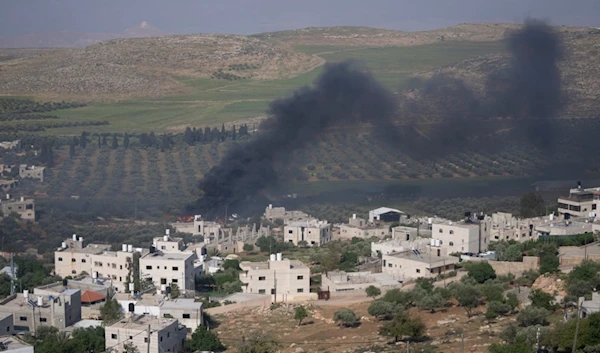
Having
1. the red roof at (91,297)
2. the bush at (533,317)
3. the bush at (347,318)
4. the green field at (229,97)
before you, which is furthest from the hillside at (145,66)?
the bush at (533,317)

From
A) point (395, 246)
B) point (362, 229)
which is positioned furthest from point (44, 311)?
point (362, 229)

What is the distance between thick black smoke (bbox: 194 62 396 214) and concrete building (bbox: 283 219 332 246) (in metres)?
7.61

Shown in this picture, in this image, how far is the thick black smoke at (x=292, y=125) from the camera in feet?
170

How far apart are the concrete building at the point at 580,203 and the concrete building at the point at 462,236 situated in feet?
20.6

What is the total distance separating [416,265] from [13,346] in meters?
13.8

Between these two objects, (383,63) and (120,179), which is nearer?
(120,179)

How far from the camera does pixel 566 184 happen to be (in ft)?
188

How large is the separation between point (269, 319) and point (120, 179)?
33.5m

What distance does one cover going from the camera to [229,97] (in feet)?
340

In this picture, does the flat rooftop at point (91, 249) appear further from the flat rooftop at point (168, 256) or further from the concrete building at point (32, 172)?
the concrete building at point (32, 172)

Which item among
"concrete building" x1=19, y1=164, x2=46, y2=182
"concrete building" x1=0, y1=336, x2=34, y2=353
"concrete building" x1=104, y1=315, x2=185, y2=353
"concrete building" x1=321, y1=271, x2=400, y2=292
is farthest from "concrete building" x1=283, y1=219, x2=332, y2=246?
"concrete building" x1=19, y1=164, x2=46, y2=182

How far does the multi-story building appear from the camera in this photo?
140ft

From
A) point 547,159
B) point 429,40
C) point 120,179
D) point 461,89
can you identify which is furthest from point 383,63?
point 120,179

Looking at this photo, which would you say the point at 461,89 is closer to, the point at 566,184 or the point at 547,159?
the point at 547,159
